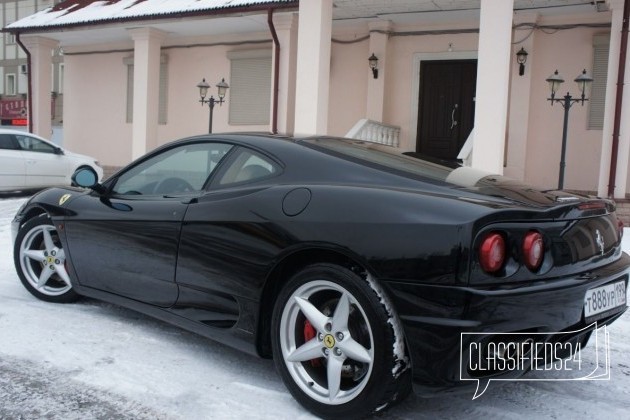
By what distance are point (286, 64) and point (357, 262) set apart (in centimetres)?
944

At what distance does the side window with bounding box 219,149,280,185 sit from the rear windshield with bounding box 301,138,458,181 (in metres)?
0.25

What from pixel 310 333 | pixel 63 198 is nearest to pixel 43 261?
pixel 63 198

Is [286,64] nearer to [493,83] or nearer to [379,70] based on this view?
[379,70]

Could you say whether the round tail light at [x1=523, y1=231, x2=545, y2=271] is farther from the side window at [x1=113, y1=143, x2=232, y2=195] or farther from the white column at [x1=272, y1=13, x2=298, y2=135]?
the white column at [x1=272, y1=13, x2=298, y2=135]

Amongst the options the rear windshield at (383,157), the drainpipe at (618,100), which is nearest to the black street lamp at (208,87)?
the drainpipe at (618,100)

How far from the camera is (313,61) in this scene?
31.6ft

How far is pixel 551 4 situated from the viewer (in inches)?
388

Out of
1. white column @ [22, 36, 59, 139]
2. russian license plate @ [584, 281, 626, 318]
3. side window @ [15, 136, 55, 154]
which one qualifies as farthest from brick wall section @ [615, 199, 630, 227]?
white column @ [22, 36, 59, 139]

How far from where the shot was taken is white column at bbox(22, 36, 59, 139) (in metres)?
14.6

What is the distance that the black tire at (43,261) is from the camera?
4.12 m

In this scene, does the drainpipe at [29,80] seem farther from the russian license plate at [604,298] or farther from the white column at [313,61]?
the russian license plate at [604,298]

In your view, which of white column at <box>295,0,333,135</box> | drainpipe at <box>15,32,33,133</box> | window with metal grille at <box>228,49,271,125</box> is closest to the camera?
white column at <box>295,0,333,135</box>

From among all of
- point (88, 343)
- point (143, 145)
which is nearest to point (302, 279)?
point (88, 343)

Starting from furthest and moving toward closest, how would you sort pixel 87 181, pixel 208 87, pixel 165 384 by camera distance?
1. pixel 208 87
2. pixel 87 181
3. pixel 165 384
